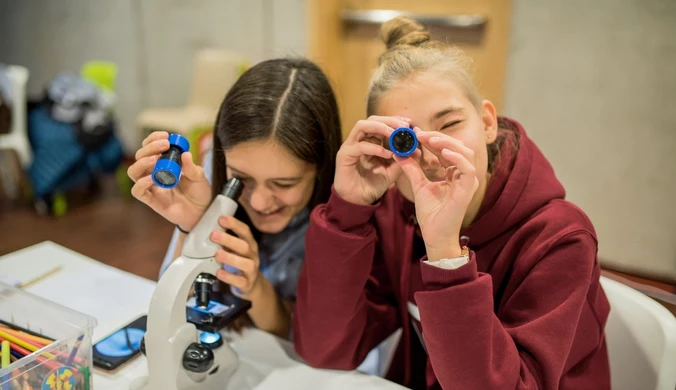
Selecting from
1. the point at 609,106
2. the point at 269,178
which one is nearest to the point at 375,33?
the point at 609,106

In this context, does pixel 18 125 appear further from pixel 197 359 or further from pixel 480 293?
pixel 480 293

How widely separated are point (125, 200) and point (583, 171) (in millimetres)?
2988

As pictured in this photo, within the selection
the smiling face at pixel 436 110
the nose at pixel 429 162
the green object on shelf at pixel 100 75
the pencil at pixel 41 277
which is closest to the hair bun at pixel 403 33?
the smiling face at pixel 436 110

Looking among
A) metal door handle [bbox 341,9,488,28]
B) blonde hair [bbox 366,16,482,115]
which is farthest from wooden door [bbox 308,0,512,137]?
blonde hair [bbox 366,16,482,115]

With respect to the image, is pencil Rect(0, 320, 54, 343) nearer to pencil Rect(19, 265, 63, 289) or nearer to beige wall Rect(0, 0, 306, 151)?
pencil Rect(19, 265, 63, 289)

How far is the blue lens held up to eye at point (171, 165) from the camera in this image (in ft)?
2.85

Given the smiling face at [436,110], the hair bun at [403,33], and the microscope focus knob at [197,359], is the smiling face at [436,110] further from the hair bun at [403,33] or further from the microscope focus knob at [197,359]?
the microscope focus knob at [197,359]

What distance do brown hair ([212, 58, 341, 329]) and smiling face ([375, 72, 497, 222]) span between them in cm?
23

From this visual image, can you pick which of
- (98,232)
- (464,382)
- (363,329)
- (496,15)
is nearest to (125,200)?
(98,232)

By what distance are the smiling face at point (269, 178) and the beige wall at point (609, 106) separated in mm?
2160

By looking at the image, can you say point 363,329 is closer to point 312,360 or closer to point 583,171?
point 312,360

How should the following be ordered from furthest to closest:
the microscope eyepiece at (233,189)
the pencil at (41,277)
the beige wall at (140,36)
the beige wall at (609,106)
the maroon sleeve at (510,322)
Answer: the beige wall at (140,36), the beige wall at (609,106), the pencil at (41,277), the microscope eyepiece at (233,189), the maroon sleeve at (510,322)

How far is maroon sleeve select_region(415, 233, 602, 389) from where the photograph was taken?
30.4 inches

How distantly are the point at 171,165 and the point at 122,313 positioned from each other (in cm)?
48
